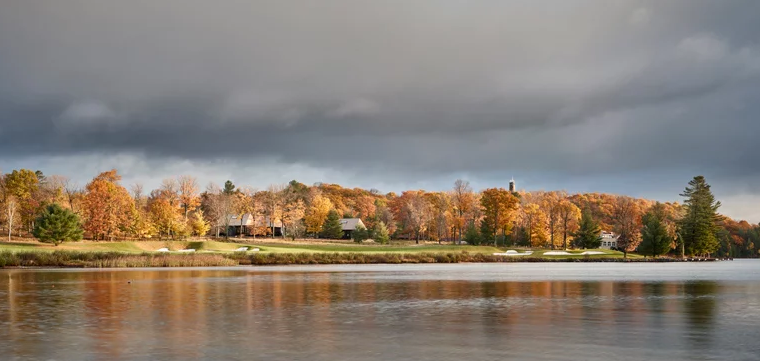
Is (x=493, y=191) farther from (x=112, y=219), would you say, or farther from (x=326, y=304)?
(x=326, y=304)

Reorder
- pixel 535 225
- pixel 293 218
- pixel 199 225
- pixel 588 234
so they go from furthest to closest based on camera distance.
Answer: pixel 293 218
pixel 535 225
pixel 588 234
pixel 199 225

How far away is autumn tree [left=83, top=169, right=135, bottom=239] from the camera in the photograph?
102 m

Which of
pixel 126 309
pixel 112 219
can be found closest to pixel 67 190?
pixel 112 219

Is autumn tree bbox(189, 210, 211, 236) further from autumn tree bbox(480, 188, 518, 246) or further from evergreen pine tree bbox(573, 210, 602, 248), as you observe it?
evergreen pine tree bbox(573, 210, 602, 248)

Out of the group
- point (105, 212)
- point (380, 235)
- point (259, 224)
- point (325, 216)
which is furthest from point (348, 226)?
point (105, 212)

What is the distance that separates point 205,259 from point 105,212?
1666 inches

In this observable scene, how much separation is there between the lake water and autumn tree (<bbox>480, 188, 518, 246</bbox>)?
89.9 meters

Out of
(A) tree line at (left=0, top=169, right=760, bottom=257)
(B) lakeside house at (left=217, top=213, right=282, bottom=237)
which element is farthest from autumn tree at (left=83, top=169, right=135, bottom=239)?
(B) lakeside house at (left=217, top=213, right=282, bottom=237)

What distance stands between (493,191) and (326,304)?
3986 inches

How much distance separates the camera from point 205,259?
69438 mm

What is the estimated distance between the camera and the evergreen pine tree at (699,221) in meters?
120

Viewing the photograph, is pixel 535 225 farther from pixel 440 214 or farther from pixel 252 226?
pixel 252 226

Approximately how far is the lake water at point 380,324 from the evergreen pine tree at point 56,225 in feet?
187

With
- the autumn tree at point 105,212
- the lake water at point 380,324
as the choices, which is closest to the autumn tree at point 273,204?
the autumn tree at point 105,212
